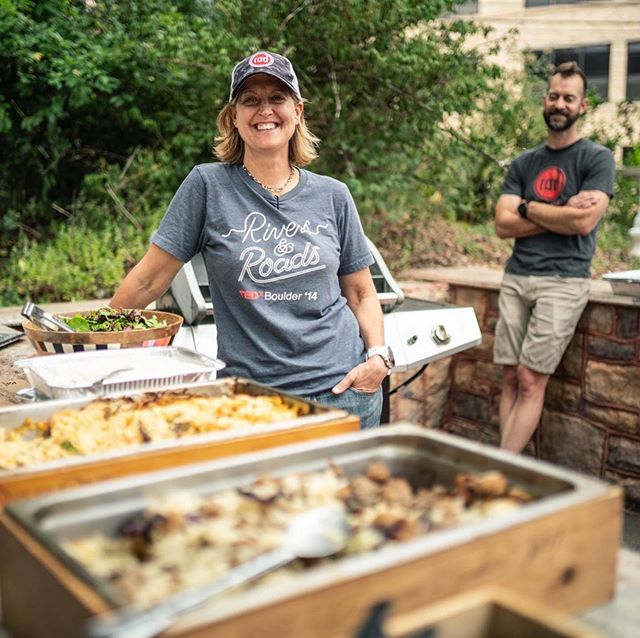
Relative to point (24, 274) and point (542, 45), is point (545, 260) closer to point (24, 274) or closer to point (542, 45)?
point (24, 274)

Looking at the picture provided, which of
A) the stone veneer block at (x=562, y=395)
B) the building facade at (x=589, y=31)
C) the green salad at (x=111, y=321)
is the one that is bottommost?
the stone veneer block at (x=562, y=395)

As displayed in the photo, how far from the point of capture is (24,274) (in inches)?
223

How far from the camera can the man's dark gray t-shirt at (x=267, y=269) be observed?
2457mm

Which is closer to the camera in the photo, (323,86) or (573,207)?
(573,207)

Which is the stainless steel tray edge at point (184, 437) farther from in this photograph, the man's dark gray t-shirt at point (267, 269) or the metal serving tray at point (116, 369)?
the man's dark gray t-shirt at point (267, 269)

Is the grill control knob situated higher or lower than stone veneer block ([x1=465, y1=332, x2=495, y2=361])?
higher

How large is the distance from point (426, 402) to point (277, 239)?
3.25 meters

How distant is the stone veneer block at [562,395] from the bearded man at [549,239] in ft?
0.92

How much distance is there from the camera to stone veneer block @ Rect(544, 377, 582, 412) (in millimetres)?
5012

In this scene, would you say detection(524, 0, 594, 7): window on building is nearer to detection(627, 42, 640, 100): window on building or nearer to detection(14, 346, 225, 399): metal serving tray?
detection(627, 42, 640, 100): window on building

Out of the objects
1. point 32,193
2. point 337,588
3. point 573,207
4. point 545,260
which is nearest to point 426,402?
point 545,260

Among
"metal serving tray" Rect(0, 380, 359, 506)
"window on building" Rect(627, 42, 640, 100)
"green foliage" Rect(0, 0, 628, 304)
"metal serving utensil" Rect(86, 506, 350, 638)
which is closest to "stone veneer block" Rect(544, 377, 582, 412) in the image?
"green foliage" Rect(0, 0, 628, 304)

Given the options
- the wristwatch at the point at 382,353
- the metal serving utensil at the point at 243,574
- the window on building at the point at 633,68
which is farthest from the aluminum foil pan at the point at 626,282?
the window on building at the point at 633,68

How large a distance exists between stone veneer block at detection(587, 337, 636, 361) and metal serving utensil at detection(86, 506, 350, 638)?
3.81 m
